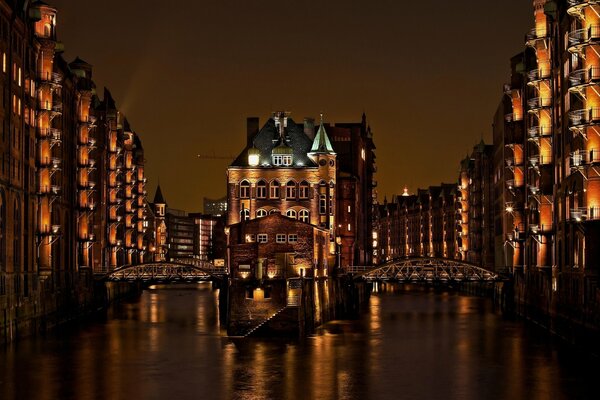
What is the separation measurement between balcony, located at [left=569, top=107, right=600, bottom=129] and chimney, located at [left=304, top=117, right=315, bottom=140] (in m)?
59.5

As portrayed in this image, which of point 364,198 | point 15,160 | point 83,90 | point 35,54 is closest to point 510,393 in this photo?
→ point 15,160

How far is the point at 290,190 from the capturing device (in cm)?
11688

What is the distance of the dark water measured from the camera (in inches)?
2099

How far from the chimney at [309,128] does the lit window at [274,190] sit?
8113 mm

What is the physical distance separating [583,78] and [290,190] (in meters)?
56.0

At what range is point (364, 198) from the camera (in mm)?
158000

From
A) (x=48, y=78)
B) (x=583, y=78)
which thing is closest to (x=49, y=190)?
(x=48, y=78)

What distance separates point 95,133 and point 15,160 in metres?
49.3

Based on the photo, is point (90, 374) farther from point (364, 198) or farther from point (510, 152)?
point (364, 198)

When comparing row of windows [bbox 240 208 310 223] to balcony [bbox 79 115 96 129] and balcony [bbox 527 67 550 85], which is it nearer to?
balcony [bbox 79 115 96 129]

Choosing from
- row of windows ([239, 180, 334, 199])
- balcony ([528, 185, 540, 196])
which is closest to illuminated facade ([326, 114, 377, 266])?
row of windows ([239, 180, 334, 199])

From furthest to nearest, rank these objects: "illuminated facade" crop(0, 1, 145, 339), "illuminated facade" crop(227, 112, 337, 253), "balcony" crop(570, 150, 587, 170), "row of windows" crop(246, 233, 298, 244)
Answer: "illuminated facade" crop(227, 112, 337, 253)
"row of windows" crop(246, 233, 298, 244)
"illuminated facade" crop(0, 1, 145, 339)
"balcony" crop(570, 150, 587, 170)

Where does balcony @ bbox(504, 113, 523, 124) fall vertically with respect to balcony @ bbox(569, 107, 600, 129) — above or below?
above

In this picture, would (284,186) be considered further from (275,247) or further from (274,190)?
(275,247)
